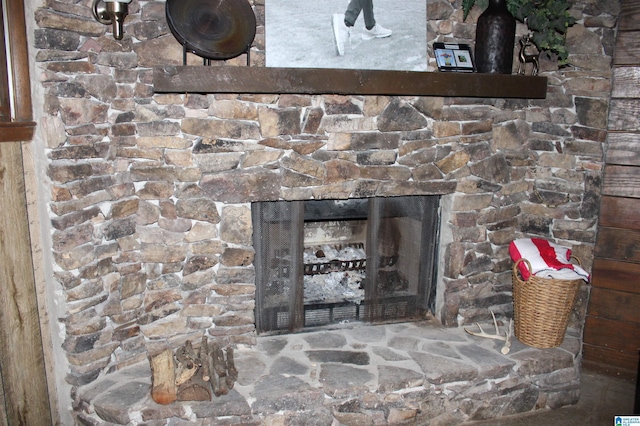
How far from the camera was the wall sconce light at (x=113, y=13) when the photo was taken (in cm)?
215

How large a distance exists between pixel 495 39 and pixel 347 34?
0.79 metres

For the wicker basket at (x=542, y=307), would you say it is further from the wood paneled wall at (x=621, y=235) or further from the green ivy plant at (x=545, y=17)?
the green ivy plant at (x=545, y=17)

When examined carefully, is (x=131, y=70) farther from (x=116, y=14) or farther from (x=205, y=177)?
(x=205, y=177)

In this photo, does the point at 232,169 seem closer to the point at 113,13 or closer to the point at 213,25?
the point at 213,25

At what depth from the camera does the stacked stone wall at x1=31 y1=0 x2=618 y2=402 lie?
2275 millimetres

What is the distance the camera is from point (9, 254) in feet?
6.78

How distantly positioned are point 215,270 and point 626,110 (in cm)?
241

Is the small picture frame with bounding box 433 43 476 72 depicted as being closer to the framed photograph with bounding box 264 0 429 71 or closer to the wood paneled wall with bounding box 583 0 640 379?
the framed photograph with bounding box 264 0 429 71

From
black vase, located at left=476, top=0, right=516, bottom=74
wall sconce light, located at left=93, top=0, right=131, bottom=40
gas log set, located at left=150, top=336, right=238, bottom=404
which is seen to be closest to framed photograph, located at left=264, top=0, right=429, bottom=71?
black vase, located at left=476, top=0, right=516, bottom=74

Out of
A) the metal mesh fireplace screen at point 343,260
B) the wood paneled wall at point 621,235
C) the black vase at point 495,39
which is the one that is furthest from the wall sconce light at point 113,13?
the wood paneled wall at point 621,235

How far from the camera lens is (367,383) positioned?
2535 millimetres

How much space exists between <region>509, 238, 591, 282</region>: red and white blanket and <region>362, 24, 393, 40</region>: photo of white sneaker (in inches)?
52.8

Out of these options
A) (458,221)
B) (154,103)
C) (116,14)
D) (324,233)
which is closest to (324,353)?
(324,233)

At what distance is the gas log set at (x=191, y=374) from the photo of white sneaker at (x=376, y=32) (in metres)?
1.75
